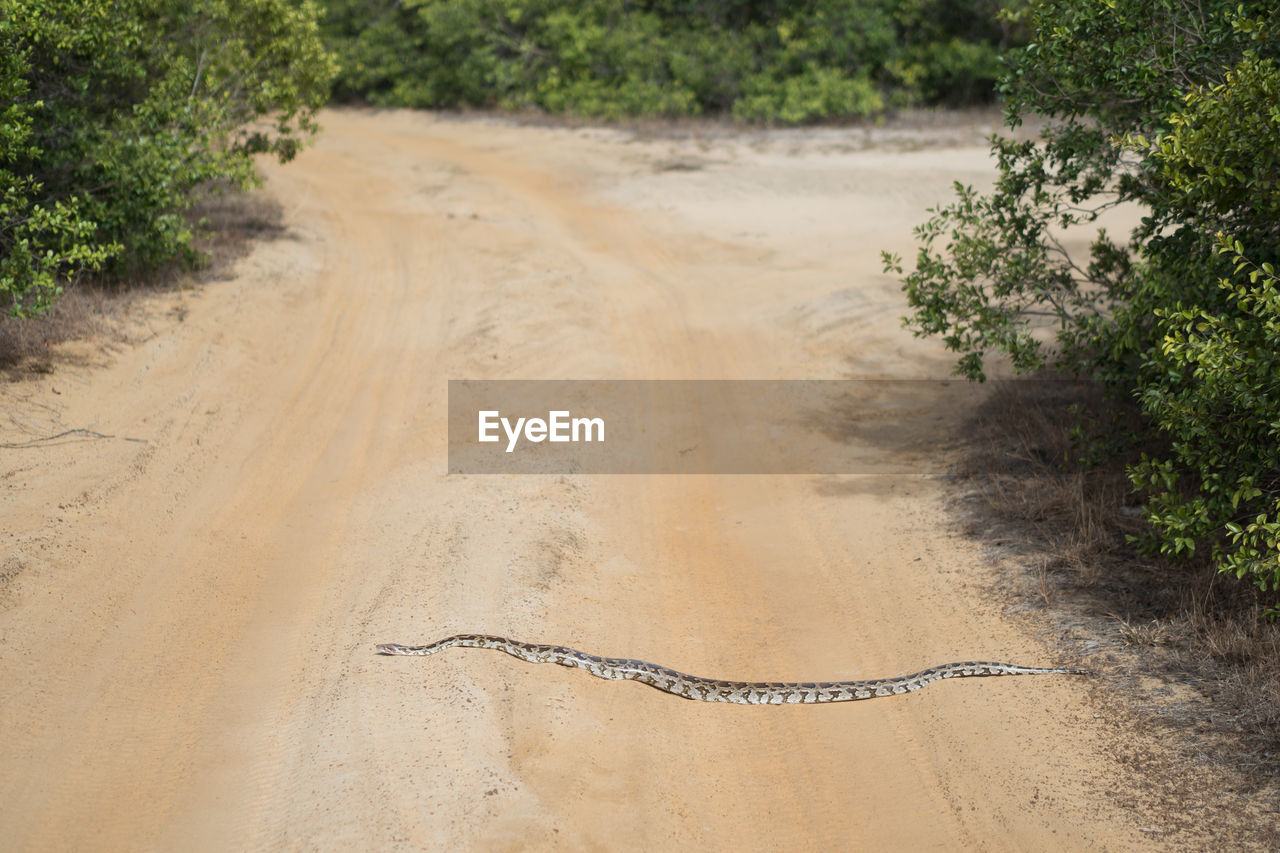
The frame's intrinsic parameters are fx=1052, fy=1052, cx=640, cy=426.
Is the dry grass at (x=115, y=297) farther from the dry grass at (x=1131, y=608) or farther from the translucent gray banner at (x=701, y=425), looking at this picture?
→ the dry grass at (x=1131, y=608)

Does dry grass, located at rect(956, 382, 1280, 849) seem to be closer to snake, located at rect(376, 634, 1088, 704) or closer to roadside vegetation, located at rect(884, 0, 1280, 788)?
roadside vegetation, located at rect(884, 0, 1280, 788)

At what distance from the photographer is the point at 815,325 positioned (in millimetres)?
15312

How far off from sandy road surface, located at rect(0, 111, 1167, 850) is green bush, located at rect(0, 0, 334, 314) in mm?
1314

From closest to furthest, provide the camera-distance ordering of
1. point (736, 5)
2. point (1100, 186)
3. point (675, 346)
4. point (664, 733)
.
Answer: point (664, 733) → point (1100, 186) → point (675, 346) → point (736, 5)

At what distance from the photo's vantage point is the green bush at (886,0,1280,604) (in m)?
6.78

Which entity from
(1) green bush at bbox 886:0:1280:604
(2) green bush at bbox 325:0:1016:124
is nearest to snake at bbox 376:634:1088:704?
(1) green bush at bbox 886:0:1280:604

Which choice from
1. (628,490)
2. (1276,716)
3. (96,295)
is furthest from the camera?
(96,295)

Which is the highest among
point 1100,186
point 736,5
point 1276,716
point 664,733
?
point 736,5

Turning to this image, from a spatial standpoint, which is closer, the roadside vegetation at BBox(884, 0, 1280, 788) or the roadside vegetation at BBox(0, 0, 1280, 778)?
the roadside vegetation at BBox(884, 0, 1280, 788)

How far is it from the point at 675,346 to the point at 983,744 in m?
8.52

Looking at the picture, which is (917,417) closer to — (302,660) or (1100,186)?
(1100,186)

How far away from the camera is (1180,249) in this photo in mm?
8469

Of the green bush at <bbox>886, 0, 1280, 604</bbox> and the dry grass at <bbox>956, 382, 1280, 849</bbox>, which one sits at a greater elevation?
the green bush at <bbox>886, 0, 1280, 604</bbox>

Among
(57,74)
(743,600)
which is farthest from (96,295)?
(743,600)
